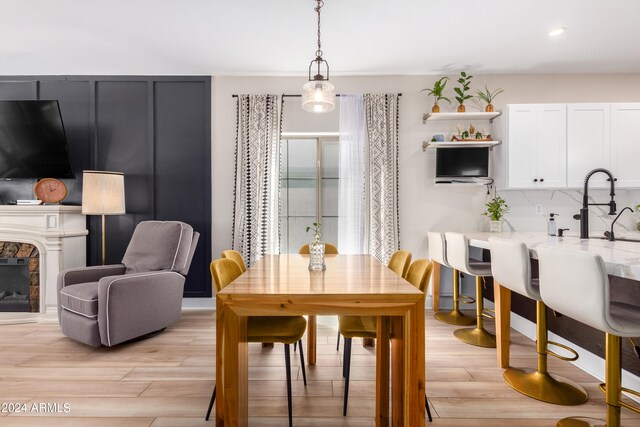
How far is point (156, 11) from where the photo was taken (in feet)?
8.59

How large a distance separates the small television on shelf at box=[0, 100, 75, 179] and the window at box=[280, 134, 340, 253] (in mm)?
2503

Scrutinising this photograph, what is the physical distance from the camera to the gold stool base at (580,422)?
1635mm

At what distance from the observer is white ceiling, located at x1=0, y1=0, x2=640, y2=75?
8.43ft

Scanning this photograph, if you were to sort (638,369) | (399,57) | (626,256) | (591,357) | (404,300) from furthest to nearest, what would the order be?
(399,57)
(591,357)
(638,369)
(626,256)
(404,300)

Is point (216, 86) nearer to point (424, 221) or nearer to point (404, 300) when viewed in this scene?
point (424, 221)

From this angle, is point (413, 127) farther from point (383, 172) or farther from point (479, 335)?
point (479, 335)

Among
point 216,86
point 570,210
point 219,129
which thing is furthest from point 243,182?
point 570,210

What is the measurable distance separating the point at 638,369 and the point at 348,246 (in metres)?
2.48

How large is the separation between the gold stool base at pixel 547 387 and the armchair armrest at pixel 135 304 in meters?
2.79

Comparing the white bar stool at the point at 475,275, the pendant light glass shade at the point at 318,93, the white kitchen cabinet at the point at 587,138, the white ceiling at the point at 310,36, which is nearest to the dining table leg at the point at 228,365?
the pendant light glass shade at the point at 318,93

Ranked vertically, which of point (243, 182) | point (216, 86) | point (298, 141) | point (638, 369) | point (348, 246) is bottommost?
point (638, 369)

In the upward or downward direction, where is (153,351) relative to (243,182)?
downward

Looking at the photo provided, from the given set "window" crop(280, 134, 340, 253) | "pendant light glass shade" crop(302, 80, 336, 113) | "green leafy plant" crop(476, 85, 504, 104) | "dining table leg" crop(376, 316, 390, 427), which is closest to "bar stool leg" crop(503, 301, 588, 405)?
"dining table leg" crop(376, 316, 390, 427)

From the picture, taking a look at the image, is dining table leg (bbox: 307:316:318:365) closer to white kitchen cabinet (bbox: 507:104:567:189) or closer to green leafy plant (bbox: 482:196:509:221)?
green leafy plant (bbox: 482:196:509:221)
